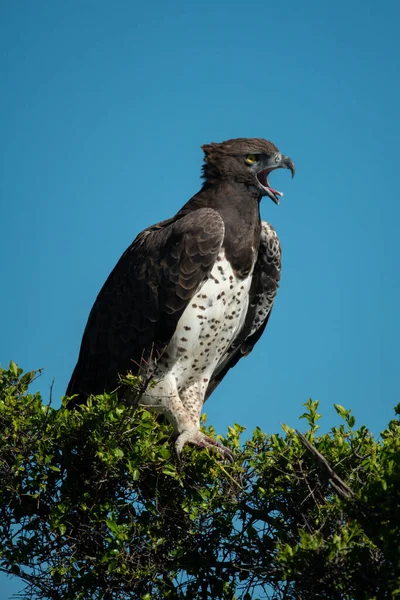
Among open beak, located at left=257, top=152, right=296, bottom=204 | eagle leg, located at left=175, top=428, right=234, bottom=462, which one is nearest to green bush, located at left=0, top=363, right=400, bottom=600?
eagle leg, located at left=175, top=428, right=234, bottom=462

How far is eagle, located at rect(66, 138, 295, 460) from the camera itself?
24.6 feet

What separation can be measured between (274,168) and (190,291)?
5.39 ft

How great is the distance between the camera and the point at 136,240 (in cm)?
823

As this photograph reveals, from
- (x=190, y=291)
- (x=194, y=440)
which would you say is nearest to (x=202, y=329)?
(x=190, y=291)

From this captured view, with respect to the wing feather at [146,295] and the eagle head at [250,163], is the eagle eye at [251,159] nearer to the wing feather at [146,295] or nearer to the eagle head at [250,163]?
the eagle head at [250,163]

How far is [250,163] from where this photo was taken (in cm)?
812

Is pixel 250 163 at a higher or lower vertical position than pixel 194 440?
higher

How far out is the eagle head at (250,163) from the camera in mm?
8078

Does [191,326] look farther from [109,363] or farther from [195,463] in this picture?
[195,463]

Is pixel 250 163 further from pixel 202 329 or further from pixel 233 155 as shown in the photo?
pixel 202 329

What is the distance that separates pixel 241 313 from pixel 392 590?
4.07 m

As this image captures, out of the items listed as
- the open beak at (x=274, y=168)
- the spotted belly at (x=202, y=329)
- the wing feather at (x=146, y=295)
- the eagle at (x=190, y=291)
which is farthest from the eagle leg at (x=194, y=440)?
the open beak at (x=274, y=168)

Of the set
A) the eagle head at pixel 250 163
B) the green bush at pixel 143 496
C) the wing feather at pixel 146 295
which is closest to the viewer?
the green bush at pixel 143 496

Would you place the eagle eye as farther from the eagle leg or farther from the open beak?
the eagle leg
